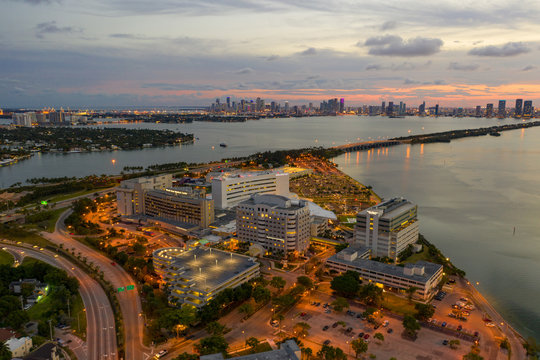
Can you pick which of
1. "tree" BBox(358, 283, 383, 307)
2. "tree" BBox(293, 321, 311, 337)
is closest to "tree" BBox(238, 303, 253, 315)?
"tree" BBox(293, 321, 311, 337)

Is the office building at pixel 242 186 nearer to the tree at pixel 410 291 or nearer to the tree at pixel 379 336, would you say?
the tree at pixel 410 291

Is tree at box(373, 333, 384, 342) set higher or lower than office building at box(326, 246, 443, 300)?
lower

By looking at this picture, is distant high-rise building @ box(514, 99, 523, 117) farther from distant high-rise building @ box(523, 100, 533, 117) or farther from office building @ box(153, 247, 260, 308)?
office building @ box(153, 247, 260, 308)

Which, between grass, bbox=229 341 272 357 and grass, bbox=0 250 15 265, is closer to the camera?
grass, bbox=229 341 272 357

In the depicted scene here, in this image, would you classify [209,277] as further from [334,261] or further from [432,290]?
[432,290]

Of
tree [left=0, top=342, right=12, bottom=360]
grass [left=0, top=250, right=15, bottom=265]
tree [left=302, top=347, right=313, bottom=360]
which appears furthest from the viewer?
grass [left=0, top=250, right=15, bottom=265]

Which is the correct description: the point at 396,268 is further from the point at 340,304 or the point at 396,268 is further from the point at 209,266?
the point at 209,266

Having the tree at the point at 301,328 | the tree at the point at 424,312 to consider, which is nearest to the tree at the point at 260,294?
the tree at the point at 301,328
